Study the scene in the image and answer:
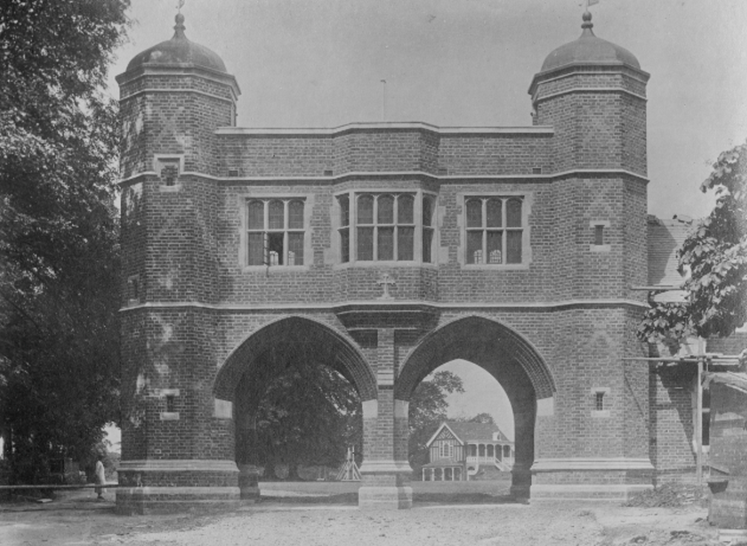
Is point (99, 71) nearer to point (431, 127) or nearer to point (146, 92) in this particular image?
point (146, 92)

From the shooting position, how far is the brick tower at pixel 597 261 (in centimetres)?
2386

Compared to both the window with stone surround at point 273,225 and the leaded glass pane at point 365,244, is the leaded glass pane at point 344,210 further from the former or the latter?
the window with stone surround at point 273,225

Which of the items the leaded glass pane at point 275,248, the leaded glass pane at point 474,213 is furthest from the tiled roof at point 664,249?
the leaded glass pane at point 275,248

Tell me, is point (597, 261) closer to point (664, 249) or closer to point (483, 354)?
point (664, 249)

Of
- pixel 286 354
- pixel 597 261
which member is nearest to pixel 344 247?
pixel 286 354

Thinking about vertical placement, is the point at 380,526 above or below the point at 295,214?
below

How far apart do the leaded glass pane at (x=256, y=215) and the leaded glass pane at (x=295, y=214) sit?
567 millimetres

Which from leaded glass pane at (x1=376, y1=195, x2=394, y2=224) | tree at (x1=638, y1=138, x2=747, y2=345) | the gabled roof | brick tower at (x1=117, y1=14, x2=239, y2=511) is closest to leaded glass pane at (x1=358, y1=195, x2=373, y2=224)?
leaded glass pane at (x1=376, y1=195, x2=394, y2=224)

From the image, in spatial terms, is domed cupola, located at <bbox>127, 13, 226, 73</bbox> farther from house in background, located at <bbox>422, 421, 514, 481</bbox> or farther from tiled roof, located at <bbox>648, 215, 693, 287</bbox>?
house in background, located at <bbox>422, 421, 514, 481</bbox>

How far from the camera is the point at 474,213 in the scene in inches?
987

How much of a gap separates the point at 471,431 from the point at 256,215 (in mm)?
80448

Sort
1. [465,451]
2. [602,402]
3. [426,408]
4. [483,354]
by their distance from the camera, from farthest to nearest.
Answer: [465,451], [426,408], [483,354], [602,402]

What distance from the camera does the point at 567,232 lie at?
969 inches

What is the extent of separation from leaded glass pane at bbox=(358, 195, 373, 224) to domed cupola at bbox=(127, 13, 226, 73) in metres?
4.10
